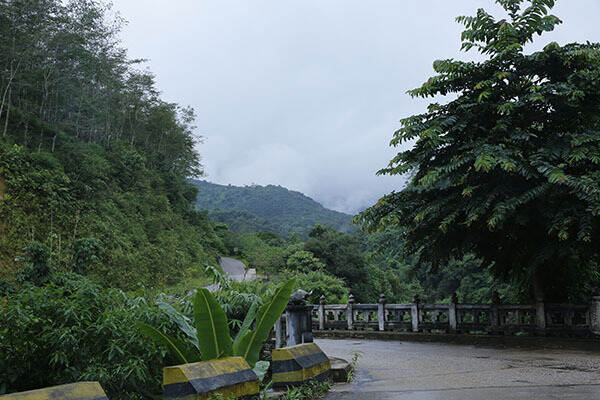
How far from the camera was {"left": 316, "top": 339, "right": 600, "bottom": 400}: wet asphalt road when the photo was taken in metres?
6.34

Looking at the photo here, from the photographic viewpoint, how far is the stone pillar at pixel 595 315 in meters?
11.5

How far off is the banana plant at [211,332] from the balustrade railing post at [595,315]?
355 inches

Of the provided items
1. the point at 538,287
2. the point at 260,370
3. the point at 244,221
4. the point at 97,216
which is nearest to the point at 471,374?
the point at 260,370

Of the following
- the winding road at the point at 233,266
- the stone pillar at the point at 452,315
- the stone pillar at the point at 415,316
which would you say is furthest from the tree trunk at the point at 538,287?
the winding road at the point at 233,266

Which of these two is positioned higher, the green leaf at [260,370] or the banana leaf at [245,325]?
the banana leaf at [245,325]

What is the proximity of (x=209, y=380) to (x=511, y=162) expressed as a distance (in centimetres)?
843

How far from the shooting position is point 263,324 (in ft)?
21.0

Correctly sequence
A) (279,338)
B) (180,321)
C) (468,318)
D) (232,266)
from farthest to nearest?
(232,266) < (468,318) < (279,338) < (180,321)

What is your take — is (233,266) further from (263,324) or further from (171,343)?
(171,343)

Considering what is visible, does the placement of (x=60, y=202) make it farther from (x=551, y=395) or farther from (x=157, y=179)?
(x=551, y=395)

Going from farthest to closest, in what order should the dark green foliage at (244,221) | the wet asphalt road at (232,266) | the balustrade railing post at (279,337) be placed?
the dark green foliage at (244,221) → the wet asphalt road at (232,266) → the balustrade railing post at (279,337)

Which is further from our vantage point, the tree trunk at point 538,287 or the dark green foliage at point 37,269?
the dark green foliage at point 37,269

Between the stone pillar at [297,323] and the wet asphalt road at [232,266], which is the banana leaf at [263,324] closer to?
the stone pillar at [297,323]

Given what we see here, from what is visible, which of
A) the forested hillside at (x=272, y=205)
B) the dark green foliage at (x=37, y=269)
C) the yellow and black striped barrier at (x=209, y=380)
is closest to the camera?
the yellow and black striped barrier at (x=209, y=380)
